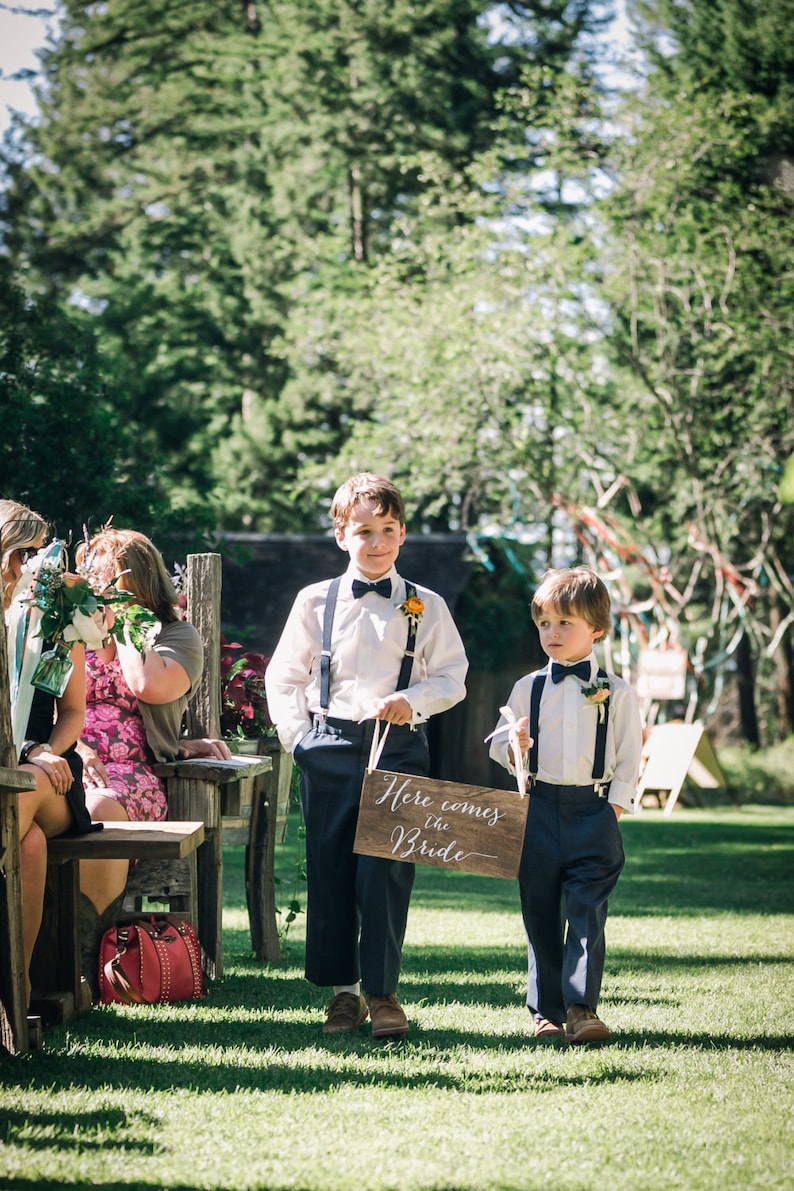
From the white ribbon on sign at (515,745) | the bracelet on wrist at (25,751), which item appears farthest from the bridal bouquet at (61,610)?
the white ribbon on sign at (515,745)

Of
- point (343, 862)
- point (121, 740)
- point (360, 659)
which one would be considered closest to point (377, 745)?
point (360, 659)

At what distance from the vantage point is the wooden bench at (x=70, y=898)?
503cm

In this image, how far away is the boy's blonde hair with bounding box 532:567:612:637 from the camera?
16.8 ft

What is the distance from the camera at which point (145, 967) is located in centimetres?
551

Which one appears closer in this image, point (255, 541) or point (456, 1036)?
point (456, 1036)

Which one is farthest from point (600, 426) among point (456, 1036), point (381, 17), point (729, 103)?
point (456, 1036)

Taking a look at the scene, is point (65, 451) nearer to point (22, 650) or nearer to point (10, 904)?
point (22, 650)

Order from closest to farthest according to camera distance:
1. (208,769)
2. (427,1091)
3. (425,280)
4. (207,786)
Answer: (427,1091)
(208,769)
(207,786)
(425,280)

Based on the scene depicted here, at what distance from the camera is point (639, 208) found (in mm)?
21328

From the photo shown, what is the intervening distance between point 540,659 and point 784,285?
884cm

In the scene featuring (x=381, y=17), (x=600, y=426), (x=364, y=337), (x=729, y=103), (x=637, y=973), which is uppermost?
(x=381, y=17)

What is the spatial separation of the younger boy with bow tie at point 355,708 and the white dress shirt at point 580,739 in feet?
1.07

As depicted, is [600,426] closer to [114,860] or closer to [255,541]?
[255,541]

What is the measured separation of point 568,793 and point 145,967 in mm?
1808
